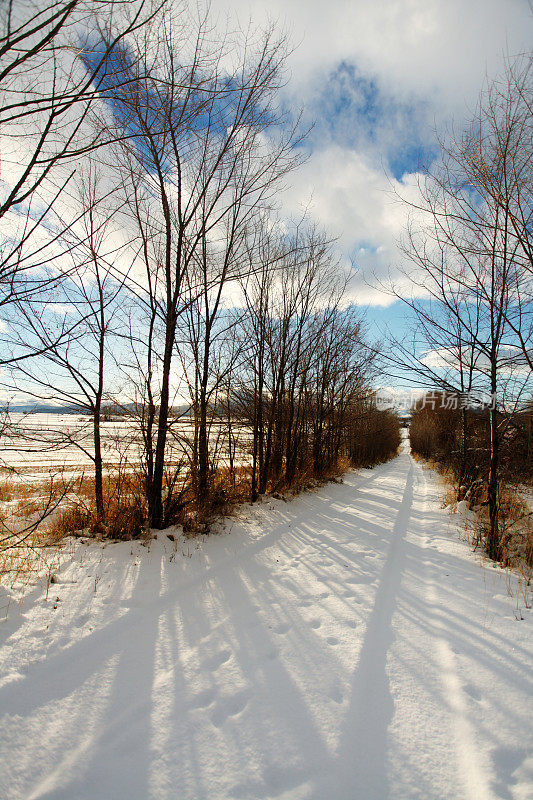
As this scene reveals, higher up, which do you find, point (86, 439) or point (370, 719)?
point (86, 439)

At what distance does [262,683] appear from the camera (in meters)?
2.28

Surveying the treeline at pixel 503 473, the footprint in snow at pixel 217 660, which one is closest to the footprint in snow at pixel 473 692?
the footprint in snow at pixel 217 660

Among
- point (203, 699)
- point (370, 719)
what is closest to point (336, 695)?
point (370, 719)

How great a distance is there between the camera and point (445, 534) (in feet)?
19.8

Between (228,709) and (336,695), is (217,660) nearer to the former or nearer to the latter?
(228,709)

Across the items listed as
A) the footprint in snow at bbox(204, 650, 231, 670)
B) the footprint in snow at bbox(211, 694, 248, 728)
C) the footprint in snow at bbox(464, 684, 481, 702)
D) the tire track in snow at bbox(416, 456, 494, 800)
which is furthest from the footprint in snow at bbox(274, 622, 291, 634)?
the footprint in snow at bbox(464, 684, 481, 702)

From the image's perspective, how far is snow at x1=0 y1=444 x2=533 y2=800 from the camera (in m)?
1.66

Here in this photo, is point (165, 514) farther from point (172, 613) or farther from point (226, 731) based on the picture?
point (226, 731)

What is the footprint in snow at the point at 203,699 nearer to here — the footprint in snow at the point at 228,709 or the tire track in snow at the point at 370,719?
the footprint in snow at the point at 228,709

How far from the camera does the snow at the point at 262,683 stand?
1.66m

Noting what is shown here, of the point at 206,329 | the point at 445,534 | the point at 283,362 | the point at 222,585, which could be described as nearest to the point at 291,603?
the point at 222,585

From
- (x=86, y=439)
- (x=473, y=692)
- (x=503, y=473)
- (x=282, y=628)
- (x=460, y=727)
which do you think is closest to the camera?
(x=460, y=727)

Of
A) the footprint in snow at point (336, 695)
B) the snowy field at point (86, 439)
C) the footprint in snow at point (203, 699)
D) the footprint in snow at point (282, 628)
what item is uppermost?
the snowy field at point (86, 439)

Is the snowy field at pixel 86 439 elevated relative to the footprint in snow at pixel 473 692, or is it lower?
elevated
